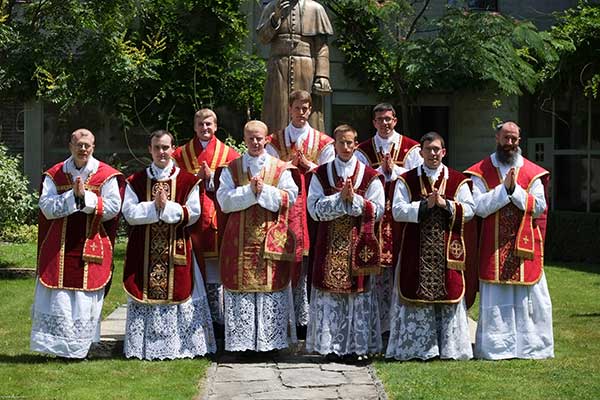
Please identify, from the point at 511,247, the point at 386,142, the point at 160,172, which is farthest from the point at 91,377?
the point at 511,247

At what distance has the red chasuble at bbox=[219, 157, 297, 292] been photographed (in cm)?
841

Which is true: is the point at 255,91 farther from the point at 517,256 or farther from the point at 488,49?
the point at 517,256

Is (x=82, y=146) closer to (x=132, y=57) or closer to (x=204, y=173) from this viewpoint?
(x=204, y=173)

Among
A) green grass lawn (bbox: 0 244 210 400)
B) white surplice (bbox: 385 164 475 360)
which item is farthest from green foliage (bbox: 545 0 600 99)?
green grass lawn (bbox: 0 244 210 400)

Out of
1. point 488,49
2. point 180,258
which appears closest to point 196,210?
point 180,258

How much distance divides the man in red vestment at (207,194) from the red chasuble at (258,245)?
0.40m

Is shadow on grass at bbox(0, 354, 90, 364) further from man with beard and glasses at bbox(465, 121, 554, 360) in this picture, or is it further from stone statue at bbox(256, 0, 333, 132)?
man with beard and glasses at bbox(465, 121, 554, 360)

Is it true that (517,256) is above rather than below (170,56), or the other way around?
below

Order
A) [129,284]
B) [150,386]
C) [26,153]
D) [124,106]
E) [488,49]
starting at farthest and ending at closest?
[26,153] < [124,106] < [488,49] < [129,284] < [150,386]

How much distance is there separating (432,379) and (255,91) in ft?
40.9

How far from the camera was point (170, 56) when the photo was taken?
19.4 m

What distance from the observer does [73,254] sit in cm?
838

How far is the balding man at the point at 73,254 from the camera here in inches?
327

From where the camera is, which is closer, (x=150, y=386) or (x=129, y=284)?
(x=150, y=386)
